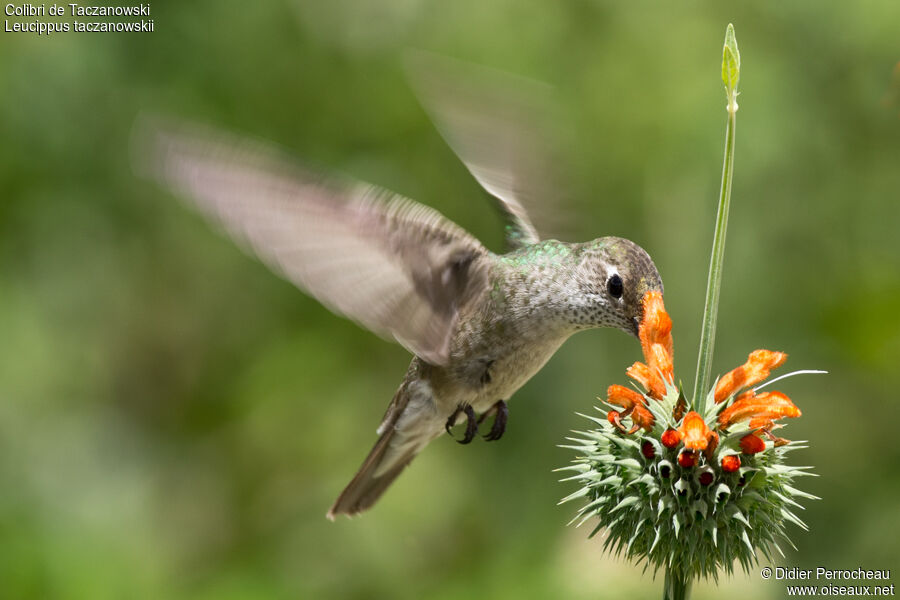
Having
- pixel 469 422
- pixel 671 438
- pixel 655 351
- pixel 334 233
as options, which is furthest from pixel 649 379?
pixel 469 422

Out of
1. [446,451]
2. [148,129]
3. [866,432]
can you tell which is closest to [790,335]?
[866,432]

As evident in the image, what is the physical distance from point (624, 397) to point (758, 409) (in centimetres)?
34

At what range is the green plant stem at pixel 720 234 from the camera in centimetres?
166

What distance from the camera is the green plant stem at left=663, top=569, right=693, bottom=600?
220 centimetres

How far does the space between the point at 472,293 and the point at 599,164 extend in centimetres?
207

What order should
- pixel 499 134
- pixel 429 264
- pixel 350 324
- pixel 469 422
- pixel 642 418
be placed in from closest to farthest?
pixel 642 418, pixel 429 264, pixel 469 422, pixel 499 134, pixel 350 324

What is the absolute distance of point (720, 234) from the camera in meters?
1.67

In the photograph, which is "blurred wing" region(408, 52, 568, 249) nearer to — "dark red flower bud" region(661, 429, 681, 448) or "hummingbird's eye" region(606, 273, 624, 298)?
"hummingbird's eye" region(606, 273, 624, 298)

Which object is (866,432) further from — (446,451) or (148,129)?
(148,129)

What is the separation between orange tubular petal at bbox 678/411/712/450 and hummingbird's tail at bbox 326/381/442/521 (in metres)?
1.41

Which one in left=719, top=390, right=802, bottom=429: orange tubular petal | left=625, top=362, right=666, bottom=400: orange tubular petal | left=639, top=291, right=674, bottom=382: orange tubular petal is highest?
left=639, top=291, right=674, bottom=382: orange tubular petal

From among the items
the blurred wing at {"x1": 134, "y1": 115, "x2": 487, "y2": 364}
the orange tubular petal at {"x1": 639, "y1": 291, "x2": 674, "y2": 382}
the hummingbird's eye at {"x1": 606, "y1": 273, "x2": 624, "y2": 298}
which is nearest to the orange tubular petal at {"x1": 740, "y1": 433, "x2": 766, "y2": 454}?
the orange tubular petal at {"x1": 639, "y1": 291, "x2": 674, "y2": 382}

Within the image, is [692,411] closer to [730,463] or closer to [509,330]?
[730,463]

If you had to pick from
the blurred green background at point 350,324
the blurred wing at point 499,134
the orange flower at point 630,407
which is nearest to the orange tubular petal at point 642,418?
the orange flower at point 630,407
